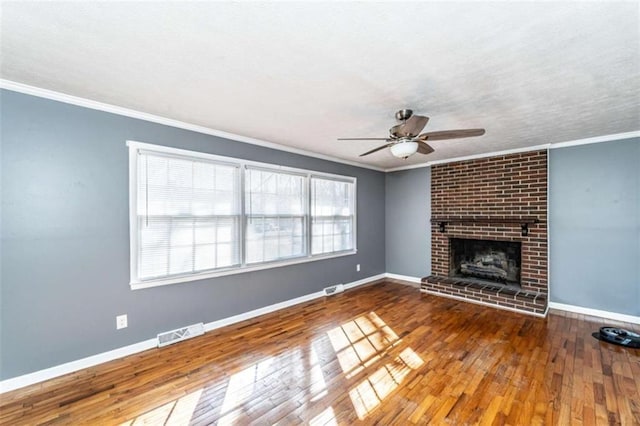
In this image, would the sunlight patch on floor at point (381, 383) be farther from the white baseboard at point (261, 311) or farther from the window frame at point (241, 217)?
the window frame at point (241, 217)

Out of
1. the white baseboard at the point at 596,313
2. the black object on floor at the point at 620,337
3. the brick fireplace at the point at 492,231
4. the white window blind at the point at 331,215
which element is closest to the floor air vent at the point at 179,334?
the white window blind at the point at 331,215

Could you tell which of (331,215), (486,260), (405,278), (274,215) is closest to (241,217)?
(274,215)

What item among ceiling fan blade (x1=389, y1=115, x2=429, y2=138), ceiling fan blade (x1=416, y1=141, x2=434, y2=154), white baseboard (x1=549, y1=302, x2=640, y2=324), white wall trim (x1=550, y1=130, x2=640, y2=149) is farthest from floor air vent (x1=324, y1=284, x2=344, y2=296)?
white wall trim (x1=550, y1=130, x2=640, y2=149)

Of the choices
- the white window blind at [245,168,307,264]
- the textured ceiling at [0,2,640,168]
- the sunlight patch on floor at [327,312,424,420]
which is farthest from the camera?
the white window blind at [245,168,307,264]

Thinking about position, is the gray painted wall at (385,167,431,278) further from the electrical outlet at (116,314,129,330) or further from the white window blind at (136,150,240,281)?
the electrical outlet at (116,314,129,330)

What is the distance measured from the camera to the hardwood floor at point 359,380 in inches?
79.4

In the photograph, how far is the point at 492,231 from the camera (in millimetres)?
4828

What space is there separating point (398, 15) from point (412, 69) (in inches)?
24.3

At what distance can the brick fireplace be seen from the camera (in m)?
4.34

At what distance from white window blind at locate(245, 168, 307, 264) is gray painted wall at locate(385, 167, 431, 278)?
2.51 m

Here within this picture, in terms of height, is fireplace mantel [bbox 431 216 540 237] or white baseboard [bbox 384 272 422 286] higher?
fireplace mantel [bbox 431 216 540 237]

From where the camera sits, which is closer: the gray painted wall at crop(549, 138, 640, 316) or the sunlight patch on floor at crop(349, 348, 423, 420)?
the sunlight patch on floor at crop(349, 348, 423, 420)

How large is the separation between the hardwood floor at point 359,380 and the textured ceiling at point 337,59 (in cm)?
255

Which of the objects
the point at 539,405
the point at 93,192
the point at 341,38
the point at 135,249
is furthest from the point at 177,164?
the point at 539,405
